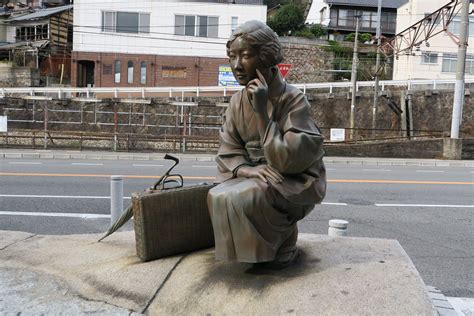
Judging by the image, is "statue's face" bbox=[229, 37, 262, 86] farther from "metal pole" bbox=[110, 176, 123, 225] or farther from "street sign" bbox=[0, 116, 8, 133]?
"street sign" bbox=[0, 116, 8, 133]

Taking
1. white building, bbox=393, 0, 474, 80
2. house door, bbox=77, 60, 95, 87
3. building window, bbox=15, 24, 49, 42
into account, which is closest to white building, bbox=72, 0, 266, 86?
house door, bbox=77, 60, 95, 87

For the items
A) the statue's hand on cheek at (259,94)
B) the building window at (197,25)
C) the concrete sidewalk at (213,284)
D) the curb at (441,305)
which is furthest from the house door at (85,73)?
the curb at (441,305)

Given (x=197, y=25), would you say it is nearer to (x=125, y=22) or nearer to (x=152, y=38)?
(x=152, y=38)

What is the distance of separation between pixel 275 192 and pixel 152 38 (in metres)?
29.7

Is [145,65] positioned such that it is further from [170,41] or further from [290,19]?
[290,19]

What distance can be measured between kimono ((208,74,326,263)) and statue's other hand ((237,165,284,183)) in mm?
34

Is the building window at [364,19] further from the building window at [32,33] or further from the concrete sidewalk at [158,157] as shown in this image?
the concrete sidewalk at [158,157]

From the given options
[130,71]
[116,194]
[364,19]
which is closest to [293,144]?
[116,194]

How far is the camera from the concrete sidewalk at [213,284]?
2598mm

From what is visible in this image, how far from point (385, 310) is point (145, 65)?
30.0m

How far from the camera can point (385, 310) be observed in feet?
8.08

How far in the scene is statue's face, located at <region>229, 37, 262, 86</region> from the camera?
2811mm

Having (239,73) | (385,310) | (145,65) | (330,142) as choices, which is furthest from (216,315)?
(145,65)

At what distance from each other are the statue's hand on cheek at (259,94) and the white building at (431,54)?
34.3m
